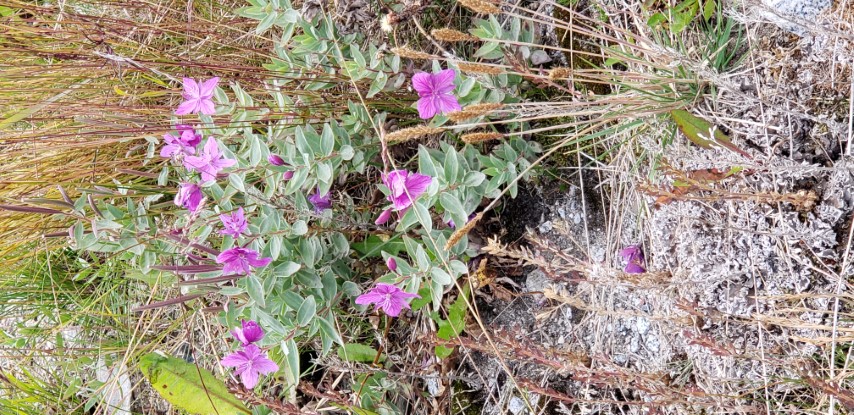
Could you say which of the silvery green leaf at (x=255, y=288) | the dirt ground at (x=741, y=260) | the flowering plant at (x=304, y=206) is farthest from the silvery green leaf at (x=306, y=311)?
the dirt ground at (x=741, y=260)

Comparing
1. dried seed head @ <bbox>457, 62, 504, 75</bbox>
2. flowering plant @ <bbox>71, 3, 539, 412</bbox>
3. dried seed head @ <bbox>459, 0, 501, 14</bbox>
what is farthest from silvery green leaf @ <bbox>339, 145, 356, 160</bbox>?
dried seed head @ <bbox>459, 0, 501, 14</bbox>

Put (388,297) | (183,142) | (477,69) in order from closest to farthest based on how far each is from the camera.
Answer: (477,69) < (388,297) < (183,142)

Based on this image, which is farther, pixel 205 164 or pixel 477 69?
pixel 205 164

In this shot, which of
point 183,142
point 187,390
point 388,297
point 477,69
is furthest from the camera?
point 187,390

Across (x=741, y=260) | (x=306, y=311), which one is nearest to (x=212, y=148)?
(x=306, y=311)

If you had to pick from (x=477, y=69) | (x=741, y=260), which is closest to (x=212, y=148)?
(x=477, y=69)

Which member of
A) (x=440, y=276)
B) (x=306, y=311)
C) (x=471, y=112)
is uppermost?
(x=471, y=112)

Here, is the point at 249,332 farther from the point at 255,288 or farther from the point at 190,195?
the point at 190,195

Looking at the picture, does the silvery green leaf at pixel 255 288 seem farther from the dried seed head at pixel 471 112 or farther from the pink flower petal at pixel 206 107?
the dried seed head at pixel 471 112

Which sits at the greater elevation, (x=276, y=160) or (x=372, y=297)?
(x=276, y=160)

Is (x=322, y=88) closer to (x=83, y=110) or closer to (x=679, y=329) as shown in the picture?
(x=83, y=110)
